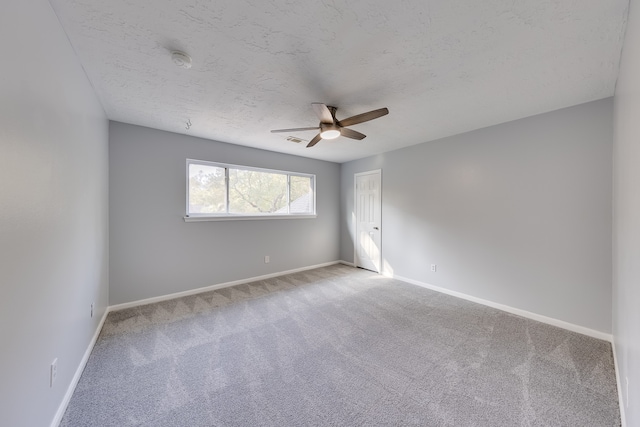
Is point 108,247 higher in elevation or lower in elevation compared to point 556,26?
lower

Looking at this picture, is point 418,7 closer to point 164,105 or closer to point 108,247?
point 164,105

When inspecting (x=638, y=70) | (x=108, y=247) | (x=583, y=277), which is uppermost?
(x=638, y=70)

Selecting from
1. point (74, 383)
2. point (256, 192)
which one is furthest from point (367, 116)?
point (74, 383)

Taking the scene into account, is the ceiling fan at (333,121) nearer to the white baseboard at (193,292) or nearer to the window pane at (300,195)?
the window pane at (300,195)

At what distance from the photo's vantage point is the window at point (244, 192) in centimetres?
361

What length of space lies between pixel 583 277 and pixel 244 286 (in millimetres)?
4304

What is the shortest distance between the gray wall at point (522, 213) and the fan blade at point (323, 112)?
86.7 inches

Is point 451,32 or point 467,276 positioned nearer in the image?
point 451,32

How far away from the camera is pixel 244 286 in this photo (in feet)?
12.6

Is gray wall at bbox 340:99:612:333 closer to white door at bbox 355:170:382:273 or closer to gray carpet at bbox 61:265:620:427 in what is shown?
gray carpet at bbox 61:265:620:427

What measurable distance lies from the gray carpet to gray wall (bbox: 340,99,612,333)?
43 centimetres

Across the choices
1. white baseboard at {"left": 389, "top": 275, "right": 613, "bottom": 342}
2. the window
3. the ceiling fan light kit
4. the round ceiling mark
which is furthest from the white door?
the round ceiling mark

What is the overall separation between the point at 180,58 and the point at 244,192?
2542 millimetres

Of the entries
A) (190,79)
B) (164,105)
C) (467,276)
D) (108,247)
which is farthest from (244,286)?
(467,276)
